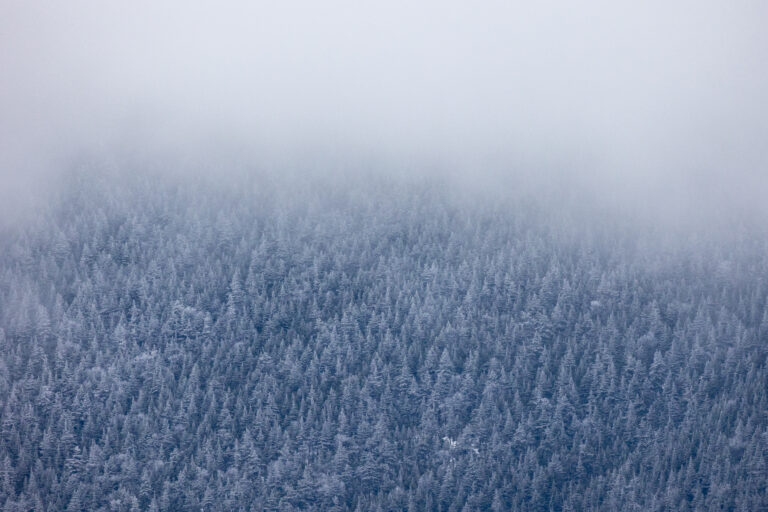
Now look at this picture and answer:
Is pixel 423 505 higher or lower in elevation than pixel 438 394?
lower

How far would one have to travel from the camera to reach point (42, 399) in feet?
621

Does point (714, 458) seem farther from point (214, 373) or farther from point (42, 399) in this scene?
point (42, 399)

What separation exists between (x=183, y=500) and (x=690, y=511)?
72.9 m

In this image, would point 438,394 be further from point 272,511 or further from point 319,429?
point 272,511

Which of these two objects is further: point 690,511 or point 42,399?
point 42,399

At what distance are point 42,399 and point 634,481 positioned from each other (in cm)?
9026

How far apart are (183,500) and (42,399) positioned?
29645 millimetres

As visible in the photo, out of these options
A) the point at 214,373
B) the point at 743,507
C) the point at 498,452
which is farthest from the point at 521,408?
the point at 214,373

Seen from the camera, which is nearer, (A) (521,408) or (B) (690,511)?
(B) (690,511)

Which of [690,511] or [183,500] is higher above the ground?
[690,511]

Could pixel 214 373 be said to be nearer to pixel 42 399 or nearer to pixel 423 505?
pixel 42 399

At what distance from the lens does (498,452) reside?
609ft

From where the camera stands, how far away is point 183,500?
17712 centimetres

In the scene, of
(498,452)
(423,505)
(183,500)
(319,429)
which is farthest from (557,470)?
(183,500)
